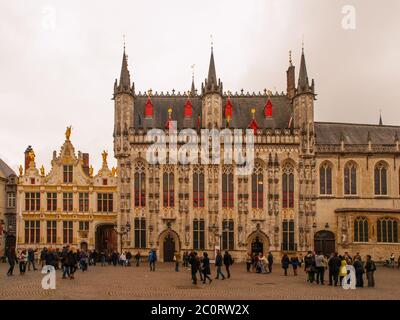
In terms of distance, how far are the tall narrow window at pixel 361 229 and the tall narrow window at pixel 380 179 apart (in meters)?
3.64

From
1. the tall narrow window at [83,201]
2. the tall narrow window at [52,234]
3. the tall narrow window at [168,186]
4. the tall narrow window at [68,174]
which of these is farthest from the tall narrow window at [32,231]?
the tall narrow window at [168,186]

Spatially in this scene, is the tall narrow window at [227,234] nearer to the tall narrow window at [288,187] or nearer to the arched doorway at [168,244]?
the arched doorway at [168,244]

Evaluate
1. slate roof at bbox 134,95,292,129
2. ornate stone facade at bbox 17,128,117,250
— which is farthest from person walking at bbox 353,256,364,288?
ornate stone facade at bbox 17,128,117,250

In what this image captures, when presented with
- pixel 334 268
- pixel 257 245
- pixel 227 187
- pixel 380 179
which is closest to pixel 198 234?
pixel 227 187

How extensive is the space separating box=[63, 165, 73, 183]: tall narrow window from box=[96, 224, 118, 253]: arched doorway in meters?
6.12

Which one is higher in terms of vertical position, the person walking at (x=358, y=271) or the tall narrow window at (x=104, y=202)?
the tall narrow window at (x=104, y=202)

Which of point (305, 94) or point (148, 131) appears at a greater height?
point (305, 94)

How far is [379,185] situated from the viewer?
6034cm

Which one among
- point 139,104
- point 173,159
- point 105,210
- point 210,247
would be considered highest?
point 139,104

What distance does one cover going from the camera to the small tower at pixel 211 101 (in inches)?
2376

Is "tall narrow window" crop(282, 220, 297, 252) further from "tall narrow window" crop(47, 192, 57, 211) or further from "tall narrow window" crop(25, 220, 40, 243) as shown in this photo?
"tall narrow window" crop(25, 220, 40, 243)

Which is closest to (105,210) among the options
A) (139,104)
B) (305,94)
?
(139,104)
